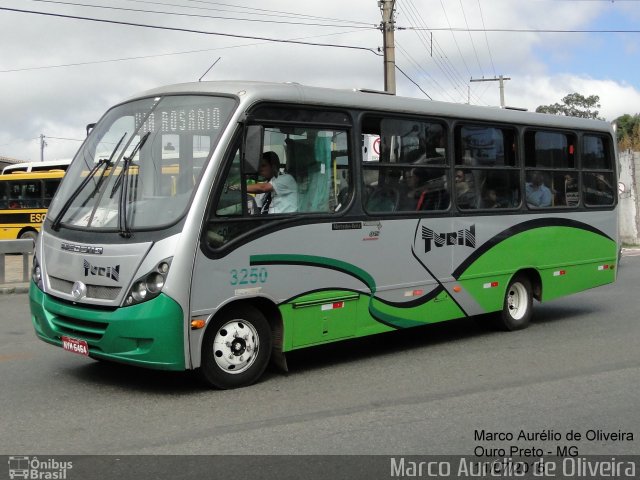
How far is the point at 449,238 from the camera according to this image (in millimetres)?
9062

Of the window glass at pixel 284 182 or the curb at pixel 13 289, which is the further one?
the curb at pixel 13 289

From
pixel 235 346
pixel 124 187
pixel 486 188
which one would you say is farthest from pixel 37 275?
pixel 486 188

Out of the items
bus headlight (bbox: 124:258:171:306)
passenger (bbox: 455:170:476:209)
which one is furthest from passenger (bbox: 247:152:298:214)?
passenger (bbox: 455:170:476:209)

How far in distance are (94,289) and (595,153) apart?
25.5 ft

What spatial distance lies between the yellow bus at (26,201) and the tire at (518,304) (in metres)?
20.6

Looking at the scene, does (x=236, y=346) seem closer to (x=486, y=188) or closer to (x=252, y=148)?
(x=252, y=148)

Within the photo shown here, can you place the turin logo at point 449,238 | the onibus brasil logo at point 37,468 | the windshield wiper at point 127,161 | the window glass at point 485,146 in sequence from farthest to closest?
the window glass at point 485,146, the turin logo at point 449,238, the windshield wiper at point 127,161, the onibus brasil logo at point 37,468

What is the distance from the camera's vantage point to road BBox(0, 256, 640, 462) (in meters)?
5.46

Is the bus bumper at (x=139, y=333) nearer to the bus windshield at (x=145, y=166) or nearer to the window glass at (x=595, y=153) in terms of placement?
the bus windshield at (x=145, y=166)

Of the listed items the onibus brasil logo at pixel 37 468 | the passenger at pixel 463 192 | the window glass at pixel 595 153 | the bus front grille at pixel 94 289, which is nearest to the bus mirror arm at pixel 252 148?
the bus front grille at pixel 94 289

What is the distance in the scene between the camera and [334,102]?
25.7ft

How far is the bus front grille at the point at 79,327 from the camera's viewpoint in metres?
6.57

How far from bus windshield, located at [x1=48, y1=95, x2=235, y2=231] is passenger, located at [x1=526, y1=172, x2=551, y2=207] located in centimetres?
484

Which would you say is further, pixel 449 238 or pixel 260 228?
pixel 449 238
